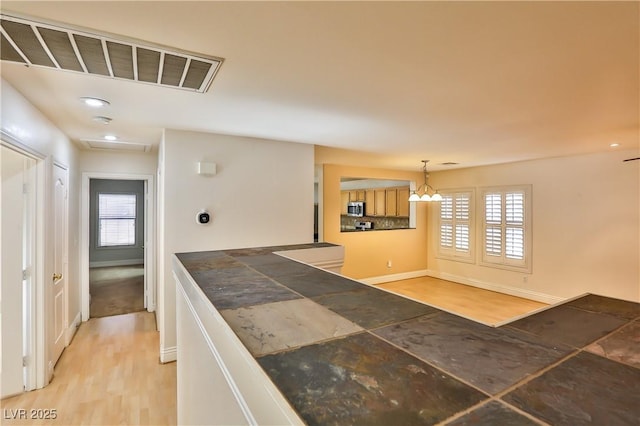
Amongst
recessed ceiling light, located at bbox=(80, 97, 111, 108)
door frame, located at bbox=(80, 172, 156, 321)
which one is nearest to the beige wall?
door frame, located at bbox=(80, 172, 156, 321)

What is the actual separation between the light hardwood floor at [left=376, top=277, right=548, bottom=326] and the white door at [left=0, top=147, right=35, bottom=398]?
4106mm

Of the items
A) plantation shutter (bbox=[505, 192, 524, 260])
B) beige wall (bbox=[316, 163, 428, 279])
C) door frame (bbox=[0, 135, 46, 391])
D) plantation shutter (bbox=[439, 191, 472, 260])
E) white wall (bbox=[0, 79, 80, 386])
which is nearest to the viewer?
white wall (bbox=[0, 79, 80, 386])

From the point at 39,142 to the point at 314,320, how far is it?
3.03 m

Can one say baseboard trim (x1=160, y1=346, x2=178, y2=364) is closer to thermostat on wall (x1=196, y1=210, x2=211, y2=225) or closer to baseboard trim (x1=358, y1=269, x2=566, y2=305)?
thermostat on wall (x1=196, y1=210, x2=211, y2=225)

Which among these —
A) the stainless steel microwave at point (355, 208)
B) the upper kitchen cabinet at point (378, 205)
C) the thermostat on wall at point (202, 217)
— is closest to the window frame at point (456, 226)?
the upper kitchen cabinet at point (378, 205)

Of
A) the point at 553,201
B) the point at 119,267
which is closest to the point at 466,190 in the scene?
the point at 553,201

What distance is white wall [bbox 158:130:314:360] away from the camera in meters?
3.27

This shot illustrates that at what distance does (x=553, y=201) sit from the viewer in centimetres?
503

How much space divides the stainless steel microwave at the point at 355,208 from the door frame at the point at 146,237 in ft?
15.6

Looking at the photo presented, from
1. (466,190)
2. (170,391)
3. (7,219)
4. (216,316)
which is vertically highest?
(466,190)

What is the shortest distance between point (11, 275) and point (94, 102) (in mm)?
1612

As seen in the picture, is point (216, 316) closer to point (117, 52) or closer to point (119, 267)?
point (117, 52)

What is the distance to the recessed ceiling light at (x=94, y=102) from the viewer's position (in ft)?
7.69

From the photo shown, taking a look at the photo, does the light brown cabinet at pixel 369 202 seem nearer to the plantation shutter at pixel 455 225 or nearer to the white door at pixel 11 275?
the plantation shutter at pixel 455 225
